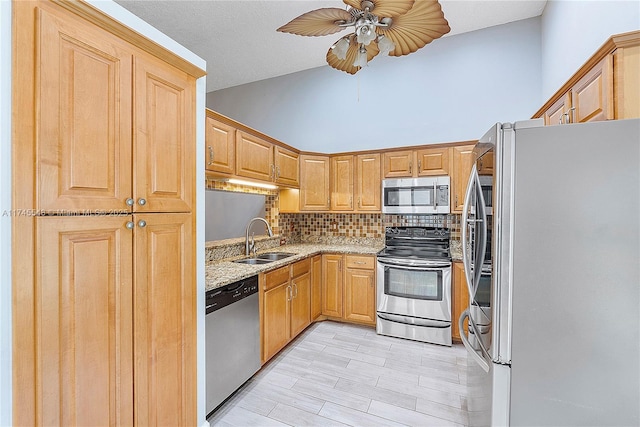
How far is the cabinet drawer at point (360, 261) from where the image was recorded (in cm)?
331

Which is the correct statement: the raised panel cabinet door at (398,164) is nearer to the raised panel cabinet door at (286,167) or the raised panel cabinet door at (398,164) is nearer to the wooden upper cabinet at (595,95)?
the raised panel cabinet door at (286,167)

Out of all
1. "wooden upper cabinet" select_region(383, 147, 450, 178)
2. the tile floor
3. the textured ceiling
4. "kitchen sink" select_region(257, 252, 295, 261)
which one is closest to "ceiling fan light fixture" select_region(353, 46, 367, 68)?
the textured ceiling

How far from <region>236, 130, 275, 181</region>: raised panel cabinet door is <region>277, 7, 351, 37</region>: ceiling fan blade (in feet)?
3.33

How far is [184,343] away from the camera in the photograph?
1.57 metres

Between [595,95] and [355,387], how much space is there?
240 cm

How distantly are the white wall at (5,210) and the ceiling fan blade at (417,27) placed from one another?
1.88m

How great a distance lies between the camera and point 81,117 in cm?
111

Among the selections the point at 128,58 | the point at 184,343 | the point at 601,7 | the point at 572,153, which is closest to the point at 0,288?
the point at 184,343

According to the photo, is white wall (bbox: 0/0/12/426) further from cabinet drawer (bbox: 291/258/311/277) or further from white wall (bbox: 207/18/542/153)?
white wall (bbox: 207/18/542/153)

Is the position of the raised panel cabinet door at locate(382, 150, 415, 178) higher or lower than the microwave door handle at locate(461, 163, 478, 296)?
higher

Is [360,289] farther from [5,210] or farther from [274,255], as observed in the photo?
[5,210]

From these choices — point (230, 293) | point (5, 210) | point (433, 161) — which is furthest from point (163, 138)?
point (433, 161)

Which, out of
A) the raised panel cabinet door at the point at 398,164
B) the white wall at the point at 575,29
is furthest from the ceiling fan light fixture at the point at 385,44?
the raised panel cabinet door at the point at 398,164

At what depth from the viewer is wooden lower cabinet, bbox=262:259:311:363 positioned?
2.48 metres
